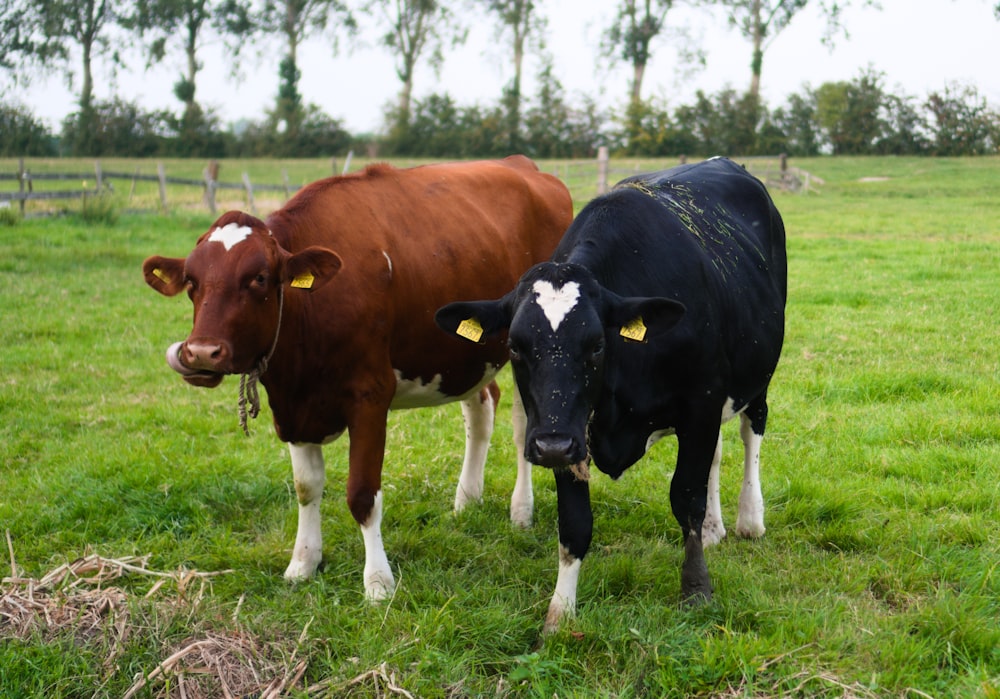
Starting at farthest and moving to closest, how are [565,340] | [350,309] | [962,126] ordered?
[962,126] → [350,309] → [565,340]

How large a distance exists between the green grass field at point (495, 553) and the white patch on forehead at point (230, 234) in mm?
1411

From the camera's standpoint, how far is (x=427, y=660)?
340 cm

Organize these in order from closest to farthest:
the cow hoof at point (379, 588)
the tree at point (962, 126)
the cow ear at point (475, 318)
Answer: the cow ear at point (475, 318), the cow hoof at point (379, 588), the tree at point (962, 126)

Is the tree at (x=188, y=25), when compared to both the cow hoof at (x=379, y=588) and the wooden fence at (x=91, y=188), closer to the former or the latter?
the wooden fence at (x=91, y=188)

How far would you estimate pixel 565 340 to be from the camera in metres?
3.42

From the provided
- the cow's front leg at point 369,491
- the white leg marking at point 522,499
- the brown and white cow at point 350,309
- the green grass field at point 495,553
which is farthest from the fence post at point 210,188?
the cow's front leg at point 369,491

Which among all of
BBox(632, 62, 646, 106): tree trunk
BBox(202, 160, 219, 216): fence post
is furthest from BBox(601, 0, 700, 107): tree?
BBox(202, 160, 219, 216): fence post

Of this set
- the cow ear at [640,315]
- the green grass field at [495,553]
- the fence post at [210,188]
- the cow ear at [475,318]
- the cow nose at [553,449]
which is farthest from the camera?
the fence post at [210,188]

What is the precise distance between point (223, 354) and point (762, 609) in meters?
2.37

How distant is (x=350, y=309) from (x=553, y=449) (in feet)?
4.55

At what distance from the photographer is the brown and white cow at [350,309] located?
3.82 m

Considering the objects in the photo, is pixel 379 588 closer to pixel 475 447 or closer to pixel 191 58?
pixel 475 447

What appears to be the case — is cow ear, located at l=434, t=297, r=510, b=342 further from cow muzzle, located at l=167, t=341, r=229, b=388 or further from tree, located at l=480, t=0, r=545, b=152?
tree, located at l=480, t=0, r=545, b=152

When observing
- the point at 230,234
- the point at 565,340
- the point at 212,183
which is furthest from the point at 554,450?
the point at 212,183
